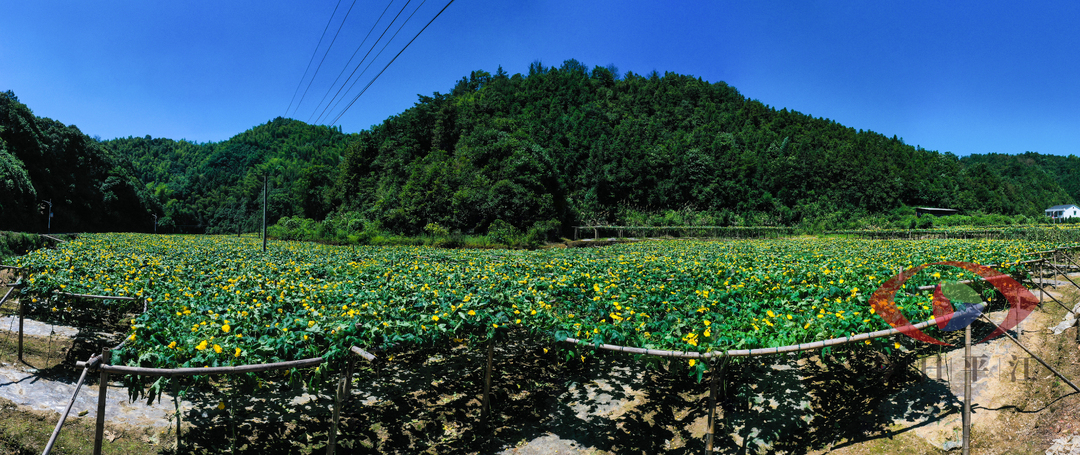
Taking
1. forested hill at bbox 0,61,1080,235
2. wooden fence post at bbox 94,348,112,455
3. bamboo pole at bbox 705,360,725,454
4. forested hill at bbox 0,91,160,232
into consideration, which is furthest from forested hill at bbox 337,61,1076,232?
wooden fence post at bbox 94,348,112,455

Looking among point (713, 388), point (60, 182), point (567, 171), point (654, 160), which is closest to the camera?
point (713, 388)

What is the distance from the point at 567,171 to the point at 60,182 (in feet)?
→ 189

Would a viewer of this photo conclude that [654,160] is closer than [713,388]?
No

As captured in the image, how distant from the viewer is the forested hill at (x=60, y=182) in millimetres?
37750

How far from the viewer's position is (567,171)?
63906mm

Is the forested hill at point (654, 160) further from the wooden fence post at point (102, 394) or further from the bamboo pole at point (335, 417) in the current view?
the wooden fence post at point (102, 394)

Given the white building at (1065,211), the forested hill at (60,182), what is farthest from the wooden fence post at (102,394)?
A: the white building at (1065,211)

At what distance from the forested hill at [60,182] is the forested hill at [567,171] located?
0.84 ft

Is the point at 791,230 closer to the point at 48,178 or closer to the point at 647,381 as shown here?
the point at 647,381

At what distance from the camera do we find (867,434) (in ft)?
19.0

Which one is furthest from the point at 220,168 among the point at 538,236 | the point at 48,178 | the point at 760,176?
the point at 760,176

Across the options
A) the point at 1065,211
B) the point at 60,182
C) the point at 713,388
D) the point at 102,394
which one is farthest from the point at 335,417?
the point at 1065,211

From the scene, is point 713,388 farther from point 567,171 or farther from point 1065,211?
point 1065,211

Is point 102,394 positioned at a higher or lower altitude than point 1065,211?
lower
